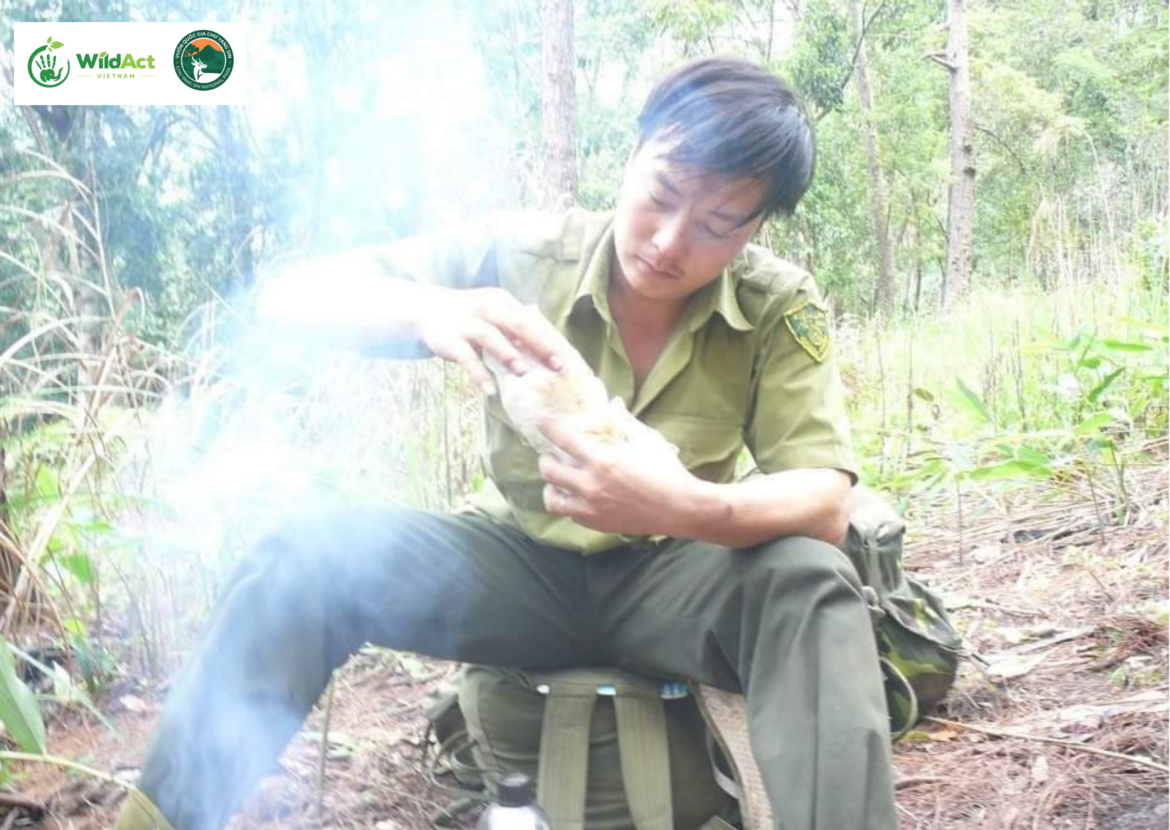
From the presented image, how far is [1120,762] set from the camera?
1.42 m

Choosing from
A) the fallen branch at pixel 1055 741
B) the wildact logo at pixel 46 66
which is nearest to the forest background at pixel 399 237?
→ the wildact logo at pixel 46 66

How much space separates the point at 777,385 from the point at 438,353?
434 millimetres

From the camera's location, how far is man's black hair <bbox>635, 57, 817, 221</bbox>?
1185mm

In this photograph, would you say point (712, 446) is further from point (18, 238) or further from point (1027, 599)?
point (18, 238)

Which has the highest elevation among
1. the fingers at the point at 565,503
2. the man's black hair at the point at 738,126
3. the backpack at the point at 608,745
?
the man's black hair at the point at 738,126

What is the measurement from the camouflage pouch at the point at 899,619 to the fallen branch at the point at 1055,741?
51 mm

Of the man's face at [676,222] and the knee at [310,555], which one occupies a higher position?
the man's face at [676,222]

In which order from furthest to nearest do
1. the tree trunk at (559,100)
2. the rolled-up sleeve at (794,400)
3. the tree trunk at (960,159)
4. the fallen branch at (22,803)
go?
the tree trunk at (960,159) → the tree trunk at (559,100) → the fallen branch at (22,803) → the rolled-up sleeve at (794,400)

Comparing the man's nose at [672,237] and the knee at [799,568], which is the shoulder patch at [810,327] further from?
the knee at [799,568]

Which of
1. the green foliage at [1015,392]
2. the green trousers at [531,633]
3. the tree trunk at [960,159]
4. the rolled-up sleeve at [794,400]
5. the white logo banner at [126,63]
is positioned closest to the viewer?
the green trousers at [531,633]

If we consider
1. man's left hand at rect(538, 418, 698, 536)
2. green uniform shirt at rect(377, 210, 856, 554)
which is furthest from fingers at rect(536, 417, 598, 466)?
green uniform shirt at rect(377, 210, 856, 554)

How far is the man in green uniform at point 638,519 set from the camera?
1054mm

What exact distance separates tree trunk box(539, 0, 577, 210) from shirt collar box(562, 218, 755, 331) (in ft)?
5.06

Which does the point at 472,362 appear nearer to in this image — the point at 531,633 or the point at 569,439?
the point at 569,439
